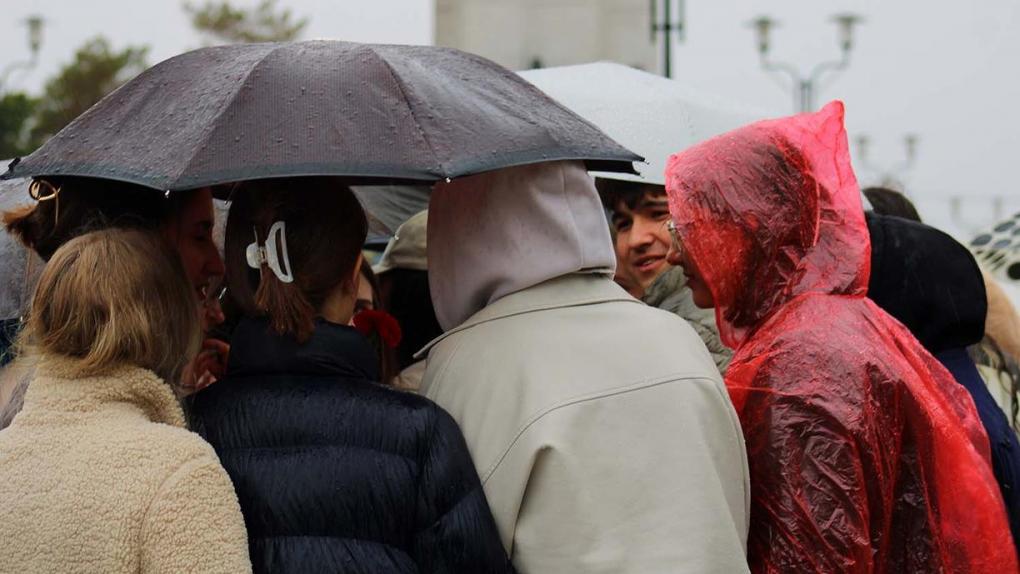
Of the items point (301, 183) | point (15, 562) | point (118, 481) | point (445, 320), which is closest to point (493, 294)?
point (445, 320)

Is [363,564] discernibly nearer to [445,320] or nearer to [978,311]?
[445,320]

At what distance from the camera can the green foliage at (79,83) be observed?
30594 mm

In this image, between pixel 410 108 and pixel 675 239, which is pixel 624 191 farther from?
pixel 410 108

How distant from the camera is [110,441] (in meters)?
2.34

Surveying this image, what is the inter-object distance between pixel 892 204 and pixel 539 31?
42.6ft

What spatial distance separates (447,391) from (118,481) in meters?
0.66

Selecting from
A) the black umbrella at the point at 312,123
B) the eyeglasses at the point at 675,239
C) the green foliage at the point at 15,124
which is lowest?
the green foliage at the point at 15,124

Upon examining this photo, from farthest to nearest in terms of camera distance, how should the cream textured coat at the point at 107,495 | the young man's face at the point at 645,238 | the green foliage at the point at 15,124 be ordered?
the green foliage at the point at 15,124, the young man's face at the point at 645,238, the cream textured coat at the point at 107,495

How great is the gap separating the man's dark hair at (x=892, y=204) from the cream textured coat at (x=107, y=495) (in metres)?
3.14

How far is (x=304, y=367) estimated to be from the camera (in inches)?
Answer: 98.2

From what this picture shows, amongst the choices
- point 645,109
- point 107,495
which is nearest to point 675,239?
point 107,495

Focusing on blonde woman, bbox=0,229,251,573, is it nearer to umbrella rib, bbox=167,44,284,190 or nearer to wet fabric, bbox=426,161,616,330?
umbrella rib, bbox=167,44,284,190

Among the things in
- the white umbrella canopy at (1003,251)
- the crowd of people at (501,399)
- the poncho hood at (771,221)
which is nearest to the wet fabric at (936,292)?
the crowd of people at (501,399)

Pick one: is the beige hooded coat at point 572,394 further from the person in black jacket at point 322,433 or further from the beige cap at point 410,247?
the beige cap at point 410,247
